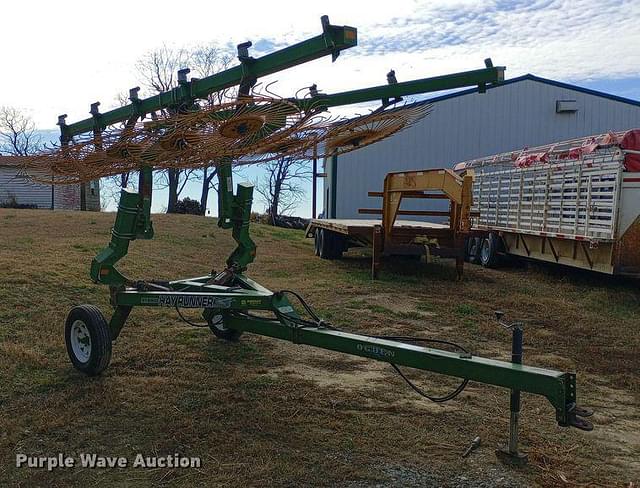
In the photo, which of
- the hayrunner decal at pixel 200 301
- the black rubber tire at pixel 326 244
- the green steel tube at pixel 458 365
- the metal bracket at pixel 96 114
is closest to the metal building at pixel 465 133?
the black rubber tire at pixel 326 244

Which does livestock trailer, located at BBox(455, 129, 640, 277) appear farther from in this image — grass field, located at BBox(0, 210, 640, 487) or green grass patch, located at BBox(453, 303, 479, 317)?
green grass patch, located at BBox(453, 303, 479, 317)

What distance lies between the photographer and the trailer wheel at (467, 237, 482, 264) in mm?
15930

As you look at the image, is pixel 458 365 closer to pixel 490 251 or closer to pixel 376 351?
pixel 376 351

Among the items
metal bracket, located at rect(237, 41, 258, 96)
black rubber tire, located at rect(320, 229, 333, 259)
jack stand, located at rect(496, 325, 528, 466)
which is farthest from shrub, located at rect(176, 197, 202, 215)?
jack stand, located at rect(496, 325, 528, 466)

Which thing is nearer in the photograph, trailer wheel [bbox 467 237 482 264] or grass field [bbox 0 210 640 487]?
grass field [bbox 0 210 640 487]

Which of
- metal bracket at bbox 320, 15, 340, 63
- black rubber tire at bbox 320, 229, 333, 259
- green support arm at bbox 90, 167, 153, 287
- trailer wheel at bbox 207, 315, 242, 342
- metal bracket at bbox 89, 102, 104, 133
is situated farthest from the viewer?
black rubber tire at bbox 320, 229, 333, 259

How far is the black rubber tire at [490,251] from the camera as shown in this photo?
48.8 feet

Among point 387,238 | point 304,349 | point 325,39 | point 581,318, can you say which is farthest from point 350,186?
point 325,39

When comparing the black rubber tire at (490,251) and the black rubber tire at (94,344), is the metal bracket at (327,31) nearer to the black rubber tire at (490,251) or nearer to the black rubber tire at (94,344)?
the black rubber tire at (94,344)

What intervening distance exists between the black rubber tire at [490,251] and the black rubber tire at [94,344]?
11284mm

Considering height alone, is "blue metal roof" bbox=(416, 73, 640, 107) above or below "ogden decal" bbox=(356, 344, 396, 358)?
above

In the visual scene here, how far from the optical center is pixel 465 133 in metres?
21.9

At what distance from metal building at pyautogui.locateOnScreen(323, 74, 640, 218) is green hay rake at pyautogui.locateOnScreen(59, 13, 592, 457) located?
1541 centimetres

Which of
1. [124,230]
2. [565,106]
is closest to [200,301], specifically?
[124,230]
